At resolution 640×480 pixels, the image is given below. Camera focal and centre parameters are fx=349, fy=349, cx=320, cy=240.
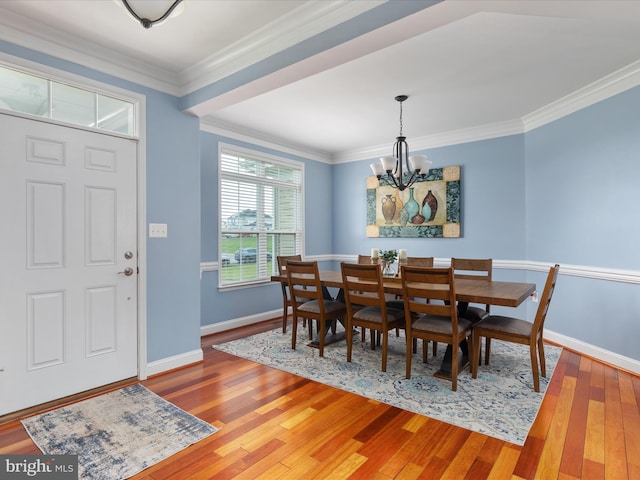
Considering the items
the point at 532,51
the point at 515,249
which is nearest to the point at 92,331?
the point at 532,51

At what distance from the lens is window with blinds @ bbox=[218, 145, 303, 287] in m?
4.43

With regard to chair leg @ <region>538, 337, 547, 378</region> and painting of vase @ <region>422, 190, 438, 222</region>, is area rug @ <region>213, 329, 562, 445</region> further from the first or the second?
painting of vase @ <region>422, 190, 438, 222</region>

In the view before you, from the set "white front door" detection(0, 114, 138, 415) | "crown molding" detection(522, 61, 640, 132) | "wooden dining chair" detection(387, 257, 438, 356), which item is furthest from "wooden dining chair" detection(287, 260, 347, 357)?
"crown molding" detection(522, 61, 640, 132)

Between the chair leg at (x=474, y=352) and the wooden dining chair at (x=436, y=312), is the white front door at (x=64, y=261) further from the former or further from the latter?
the chair leg at (x=474, y=352)

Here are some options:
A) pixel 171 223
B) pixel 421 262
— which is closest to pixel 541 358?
pixel 421 262

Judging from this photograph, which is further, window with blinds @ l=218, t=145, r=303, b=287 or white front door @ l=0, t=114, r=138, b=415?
window with blinds @ l=218, t=145, r=303, b=287

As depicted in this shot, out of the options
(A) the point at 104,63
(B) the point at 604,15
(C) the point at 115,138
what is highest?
(A) the point at 104,63

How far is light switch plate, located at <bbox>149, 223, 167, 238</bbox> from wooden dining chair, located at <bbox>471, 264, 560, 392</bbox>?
2.73 m

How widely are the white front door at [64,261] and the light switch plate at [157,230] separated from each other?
0.44ft

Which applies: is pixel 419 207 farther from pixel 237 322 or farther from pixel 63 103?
pixel 63 103

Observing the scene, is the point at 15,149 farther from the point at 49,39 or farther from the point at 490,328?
the point at 490,328

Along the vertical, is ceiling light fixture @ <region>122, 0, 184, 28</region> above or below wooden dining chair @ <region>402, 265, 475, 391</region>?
above

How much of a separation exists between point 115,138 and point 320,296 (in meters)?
2.18

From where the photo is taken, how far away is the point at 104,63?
2664 mm
